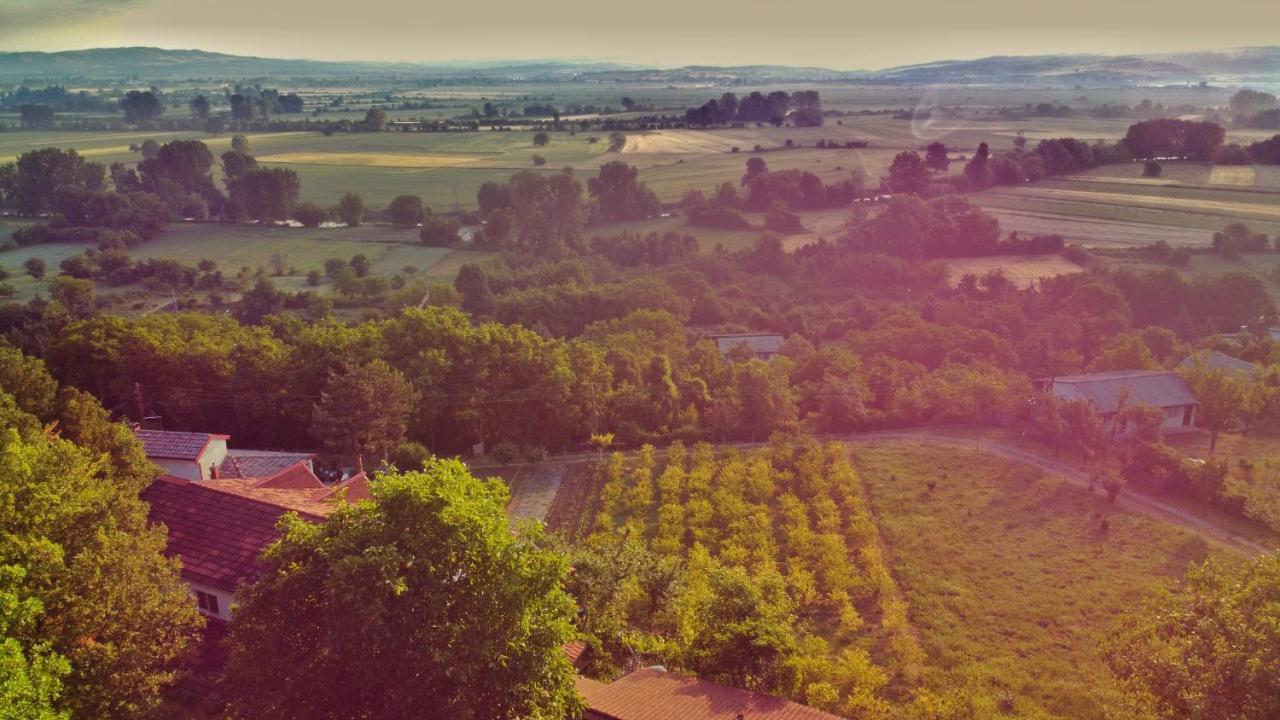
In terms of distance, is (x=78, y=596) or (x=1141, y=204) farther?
(x=1141, y=204)

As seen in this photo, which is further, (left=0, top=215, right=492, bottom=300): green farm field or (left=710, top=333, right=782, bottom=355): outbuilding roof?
(left=0, top=215, right=492, bottom=300): green farm field

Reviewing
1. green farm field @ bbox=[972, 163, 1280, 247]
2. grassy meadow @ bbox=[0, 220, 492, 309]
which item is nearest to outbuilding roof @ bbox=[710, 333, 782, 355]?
grassy meadow @ bbox=[0, 220, 492, 309]

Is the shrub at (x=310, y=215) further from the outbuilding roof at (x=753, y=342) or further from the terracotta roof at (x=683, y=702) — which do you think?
the terracotta roof at (x=683, y=702)

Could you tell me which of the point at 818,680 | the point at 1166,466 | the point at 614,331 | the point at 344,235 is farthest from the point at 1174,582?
the point at 344,235

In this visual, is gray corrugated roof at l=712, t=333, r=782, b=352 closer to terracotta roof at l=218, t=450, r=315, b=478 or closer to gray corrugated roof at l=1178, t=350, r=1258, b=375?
gray corrugated roof at l=1178, t=350, r=1258, b=375

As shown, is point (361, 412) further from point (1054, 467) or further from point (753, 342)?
point (1054, 467)

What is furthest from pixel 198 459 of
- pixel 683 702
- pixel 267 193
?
pixel 267 193
